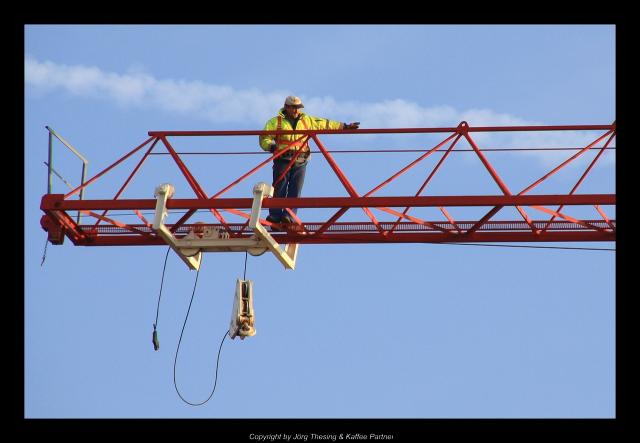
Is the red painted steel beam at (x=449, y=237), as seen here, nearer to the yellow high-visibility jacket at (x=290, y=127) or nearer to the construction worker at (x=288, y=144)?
the construction worker at (x=288, y=144)

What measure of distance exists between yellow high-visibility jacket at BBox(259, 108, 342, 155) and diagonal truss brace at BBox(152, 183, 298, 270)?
4.03 feet

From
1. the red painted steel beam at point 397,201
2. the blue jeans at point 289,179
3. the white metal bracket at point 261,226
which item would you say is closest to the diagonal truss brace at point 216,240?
the white metal bracket at point 261,226

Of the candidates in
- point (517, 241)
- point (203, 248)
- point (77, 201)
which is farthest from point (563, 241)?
point (77, 201)

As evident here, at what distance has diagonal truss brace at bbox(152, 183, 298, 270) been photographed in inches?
1259

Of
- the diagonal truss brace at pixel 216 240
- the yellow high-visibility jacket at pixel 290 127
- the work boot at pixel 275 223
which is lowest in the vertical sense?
the diagonal truss brace at pixel 216 240

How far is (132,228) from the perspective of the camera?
109 ft

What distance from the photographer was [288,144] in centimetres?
3316

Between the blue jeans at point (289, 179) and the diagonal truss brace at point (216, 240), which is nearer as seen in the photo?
the diagonal truss brace at point (216, 240)

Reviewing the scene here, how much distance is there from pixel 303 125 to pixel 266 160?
1370mm

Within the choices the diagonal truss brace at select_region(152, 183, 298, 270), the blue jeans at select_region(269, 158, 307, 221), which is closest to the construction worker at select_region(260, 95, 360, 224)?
the blue jeans at select_region(269, 158, 307, 221)

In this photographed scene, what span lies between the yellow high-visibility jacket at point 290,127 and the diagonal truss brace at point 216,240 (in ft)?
4.03

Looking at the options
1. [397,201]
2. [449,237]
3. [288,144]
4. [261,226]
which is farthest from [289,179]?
[449,237]

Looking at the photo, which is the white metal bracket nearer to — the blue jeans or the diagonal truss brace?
the diagonal truss brace

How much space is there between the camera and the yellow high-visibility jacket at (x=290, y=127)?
1309 inches
